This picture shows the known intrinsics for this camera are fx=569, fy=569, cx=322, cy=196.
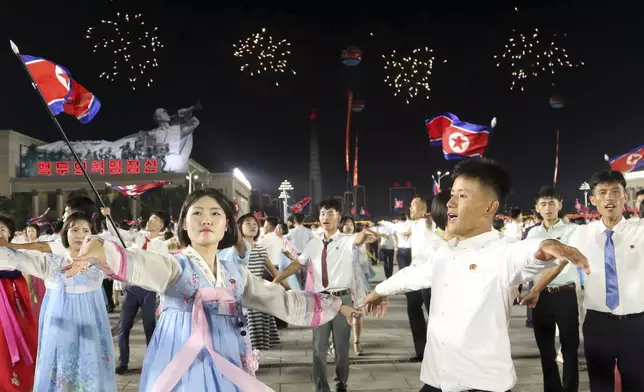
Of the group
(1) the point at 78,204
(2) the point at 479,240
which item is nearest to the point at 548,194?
(2) the point at 479,240

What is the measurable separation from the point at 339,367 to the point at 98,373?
2275 mm

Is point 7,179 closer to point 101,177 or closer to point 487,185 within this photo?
point 101,177

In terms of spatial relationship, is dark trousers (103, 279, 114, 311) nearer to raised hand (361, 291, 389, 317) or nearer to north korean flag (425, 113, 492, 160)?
north korean flag (425, 113, 492, 160)

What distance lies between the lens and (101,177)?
69.3 meters

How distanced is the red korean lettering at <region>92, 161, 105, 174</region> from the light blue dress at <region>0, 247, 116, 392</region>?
6867cm

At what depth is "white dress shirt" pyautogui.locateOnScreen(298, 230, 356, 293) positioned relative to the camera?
6.13m

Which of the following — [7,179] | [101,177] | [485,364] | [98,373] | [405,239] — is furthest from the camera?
[101,177]

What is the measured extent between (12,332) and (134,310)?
1773 millimetres

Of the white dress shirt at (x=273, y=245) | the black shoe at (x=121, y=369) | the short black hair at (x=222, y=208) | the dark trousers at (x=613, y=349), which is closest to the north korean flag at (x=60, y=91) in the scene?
the black shoe at (x=121, y=369)

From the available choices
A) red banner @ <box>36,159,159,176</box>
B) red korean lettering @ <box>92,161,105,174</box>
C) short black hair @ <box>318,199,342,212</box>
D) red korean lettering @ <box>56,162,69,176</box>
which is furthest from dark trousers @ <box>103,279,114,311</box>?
red korean lettering @ <box>56,162,69,176</box>

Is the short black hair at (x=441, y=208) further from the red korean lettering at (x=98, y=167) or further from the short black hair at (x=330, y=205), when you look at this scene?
the red korean lettering at (x=98, y=167)

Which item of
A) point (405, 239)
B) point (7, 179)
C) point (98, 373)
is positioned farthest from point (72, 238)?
point (7, 179)

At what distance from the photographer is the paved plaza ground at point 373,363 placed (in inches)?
241

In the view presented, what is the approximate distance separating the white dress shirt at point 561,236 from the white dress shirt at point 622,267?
0.71 metres
